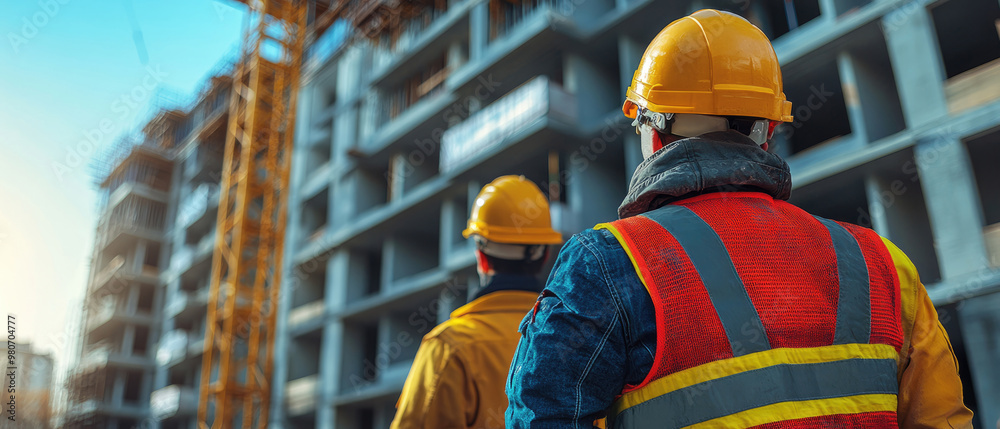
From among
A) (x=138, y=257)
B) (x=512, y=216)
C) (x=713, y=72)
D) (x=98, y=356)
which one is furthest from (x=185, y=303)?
(x=713, y=72)

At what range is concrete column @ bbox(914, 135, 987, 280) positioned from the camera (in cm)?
939

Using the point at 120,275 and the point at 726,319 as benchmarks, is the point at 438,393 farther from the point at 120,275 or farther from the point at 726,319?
the point at 120,275

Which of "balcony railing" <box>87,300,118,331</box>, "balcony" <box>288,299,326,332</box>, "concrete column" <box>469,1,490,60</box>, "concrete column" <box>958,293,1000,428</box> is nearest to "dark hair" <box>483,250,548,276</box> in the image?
"concrete column" <box>958,293,1000,428</box>

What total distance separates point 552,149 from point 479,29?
4.75 meters

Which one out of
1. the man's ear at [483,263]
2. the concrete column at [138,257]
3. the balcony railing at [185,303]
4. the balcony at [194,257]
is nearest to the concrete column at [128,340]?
the concrete column at [138,257]

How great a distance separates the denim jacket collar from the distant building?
384cm

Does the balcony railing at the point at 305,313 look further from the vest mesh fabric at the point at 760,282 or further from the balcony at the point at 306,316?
the vest mesh fabric at the point at 760,282

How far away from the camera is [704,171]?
1.56 m

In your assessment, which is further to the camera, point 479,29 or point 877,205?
point 479,29

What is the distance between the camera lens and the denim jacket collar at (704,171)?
1.56 metres

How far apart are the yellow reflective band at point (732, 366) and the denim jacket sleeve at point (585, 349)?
0.03 metres

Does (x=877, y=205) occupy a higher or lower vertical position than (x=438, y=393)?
higher

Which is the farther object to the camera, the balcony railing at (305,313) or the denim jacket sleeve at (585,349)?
the balcony railing at (305,313)

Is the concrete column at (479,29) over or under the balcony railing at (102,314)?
over
